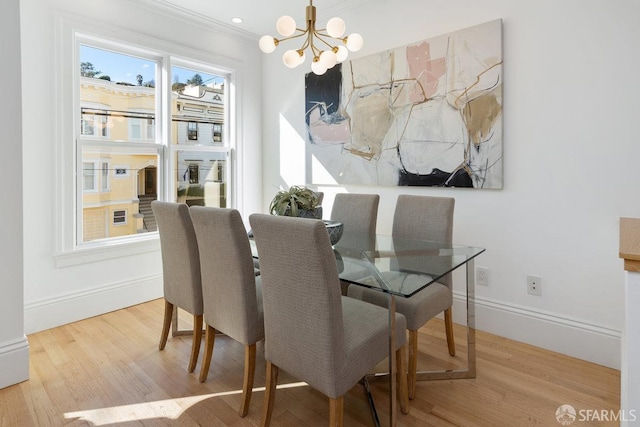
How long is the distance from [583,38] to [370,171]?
1.71 m

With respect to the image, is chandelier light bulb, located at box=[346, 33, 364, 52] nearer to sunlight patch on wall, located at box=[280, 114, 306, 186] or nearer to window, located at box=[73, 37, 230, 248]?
sunlight patch on wall, located at box=[280, 114, 306, 186]

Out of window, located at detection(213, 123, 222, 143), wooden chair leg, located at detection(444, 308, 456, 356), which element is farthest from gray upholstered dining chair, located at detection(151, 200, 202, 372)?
window, located at detection(213, 123, 222, 143)

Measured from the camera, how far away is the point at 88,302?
2992 millimetres

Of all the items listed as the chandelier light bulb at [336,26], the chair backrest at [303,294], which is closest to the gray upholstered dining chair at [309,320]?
the chair backrest at [303,294]

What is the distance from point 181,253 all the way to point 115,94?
6.22 feet

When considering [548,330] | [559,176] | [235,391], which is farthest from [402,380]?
[559,176]

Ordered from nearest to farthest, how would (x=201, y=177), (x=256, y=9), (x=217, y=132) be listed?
1. (x=256, y=9)
2. (x=201, y=177)
3. (x=217, y=132)

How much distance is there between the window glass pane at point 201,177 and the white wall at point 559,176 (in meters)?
2.39

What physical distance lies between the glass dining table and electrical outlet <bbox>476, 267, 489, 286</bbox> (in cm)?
65

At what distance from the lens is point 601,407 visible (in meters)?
1.80

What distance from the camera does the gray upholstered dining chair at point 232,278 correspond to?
1.73m

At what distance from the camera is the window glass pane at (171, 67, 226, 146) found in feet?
11.9

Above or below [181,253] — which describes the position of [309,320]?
below

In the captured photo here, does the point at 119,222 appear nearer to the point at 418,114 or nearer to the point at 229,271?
the point at 229,271
